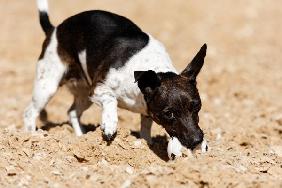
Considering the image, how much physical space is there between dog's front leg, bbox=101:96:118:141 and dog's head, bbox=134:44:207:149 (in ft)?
1.60

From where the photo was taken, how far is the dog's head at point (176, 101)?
6730mm

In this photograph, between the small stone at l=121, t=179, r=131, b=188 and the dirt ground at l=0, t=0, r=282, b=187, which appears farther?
the dirt ground at l=0, t=0, r=282, b=187

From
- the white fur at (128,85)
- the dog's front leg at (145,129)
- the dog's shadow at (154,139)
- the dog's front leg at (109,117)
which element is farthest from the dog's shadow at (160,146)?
the dog's front leg at (109,117)

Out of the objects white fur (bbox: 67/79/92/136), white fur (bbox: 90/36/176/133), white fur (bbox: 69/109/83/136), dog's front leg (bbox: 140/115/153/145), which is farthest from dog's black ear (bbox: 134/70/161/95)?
white fur (bbox: 69/109/83/136)

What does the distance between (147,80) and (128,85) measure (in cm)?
56

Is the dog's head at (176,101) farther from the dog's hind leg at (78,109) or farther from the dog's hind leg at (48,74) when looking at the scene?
the dog's hind leg at (78,109)

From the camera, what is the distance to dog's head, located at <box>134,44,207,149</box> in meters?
6.73

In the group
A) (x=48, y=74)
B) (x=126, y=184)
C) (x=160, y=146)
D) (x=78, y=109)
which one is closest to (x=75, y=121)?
(x=78, y=109)

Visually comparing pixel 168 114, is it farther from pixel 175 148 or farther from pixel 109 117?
pixel 109 117

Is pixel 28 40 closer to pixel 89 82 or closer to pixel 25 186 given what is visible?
pixel 89 82

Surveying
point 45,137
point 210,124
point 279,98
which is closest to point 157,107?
point 45,137

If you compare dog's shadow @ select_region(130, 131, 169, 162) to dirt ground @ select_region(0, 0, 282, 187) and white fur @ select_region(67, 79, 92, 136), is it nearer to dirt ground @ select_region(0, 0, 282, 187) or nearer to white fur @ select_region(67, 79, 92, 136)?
dirt ground @ select_region(0, 0, 282, 187)

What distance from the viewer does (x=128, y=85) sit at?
753 centimetres

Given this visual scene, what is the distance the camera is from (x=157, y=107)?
702cm
